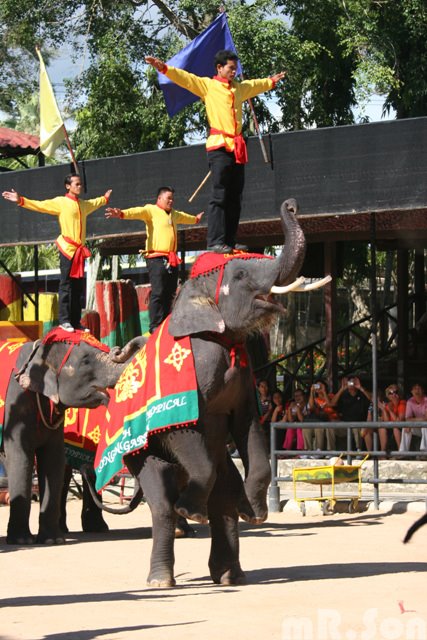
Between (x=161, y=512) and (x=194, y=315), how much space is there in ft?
4.81

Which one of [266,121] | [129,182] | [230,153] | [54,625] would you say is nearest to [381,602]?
[54,625]

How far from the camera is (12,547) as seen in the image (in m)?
13.0

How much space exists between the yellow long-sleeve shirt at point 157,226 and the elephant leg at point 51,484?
86.5 inches

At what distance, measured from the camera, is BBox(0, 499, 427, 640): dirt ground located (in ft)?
24.8

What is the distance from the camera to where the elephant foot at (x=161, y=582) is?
963cm

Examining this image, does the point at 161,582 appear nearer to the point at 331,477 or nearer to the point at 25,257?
the point at 331,477

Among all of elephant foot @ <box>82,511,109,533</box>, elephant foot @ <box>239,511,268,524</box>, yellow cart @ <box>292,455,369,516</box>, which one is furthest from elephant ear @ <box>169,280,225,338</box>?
yellow cart @ <box>292,455,369,516</box>

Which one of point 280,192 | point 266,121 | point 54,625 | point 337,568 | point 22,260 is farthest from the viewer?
point 22,260

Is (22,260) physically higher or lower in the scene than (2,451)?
higher

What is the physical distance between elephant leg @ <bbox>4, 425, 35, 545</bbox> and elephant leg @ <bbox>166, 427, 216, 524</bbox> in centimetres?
412

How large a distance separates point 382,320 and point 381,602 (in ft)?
68.4

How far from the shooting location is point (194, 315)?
958 cm

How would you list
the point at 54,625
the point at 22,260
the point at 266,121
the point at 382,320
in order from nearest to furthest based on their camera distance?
the point at 54,625, the point at 266,121, the point at 382,320, the point at 22,260

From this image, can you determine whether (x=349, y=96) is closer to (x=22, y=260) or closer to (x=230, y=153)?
(x=230, y=153)
